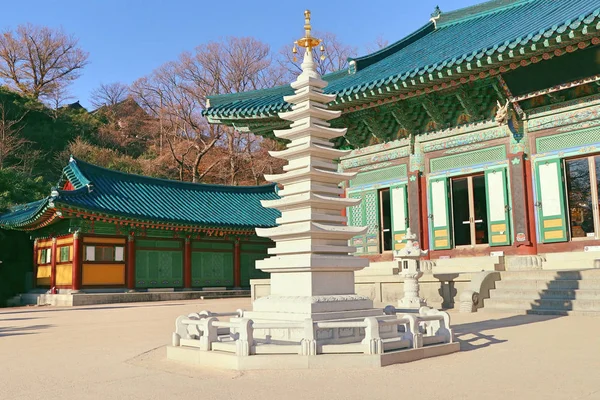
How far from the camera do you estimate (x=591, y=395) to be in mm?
4762

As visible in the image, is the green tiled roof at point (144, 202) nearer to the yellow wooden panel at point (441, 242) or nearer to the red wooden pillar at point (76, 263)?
the red wooden pillar at point (76, 263)

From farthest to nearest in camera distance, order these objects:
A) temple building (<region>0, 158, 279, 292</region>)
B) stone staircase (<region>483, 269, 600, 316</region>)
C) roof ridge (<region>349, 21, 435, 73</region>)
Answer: temple building (<region>0, 158, 279, 292</region>) → roof ridge (<region>349, 21, 435, 73</region>) → stone staircase (<region>483, 269, 600, 316</region>)

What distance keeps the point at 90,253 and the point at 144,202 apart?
11.4 feet

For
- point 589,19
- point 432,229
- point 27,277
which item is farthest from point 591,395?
point 27,277

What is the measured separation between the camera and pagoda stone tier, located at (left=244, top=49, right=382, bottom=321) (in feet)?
25.1

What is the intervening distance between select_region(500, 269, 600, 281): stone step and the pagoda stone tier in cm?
605

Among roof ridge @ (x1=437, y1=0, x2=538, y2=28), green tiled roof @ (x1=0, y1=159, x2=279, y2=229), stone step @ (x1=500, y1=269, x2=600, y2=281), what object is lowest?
stone step @ (x1=500, y1=269, x2=600, y2=281)

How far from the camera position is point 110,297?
2280 cm

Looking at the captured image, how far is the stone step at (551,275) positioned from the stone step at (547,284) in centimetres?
15

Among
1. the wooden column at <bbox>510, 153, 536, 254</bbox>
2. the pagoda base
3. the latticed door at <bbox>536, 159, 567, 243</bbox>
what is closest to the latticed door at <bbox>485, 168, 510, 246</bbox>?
the wooden column at <bbox>510, 153, 536, 254</bbox>

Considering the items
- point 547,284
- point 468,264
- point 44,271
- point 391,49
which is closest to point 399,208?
point 468,264

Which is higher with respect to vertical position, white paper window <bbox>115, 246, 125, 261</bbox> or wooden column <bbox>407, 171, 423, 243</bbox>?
wooden column <bbox>407, 171, 423, 243</bbox>

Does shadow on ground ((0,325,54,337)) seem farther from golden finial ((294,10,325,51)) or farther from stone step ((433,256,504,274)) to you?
stone step ((433,256,504,274))

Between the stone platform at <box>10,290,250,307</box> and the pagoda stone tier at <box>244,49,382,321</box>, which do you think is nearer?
the pagoda stone tier at <box>244,49,382,321</box>
